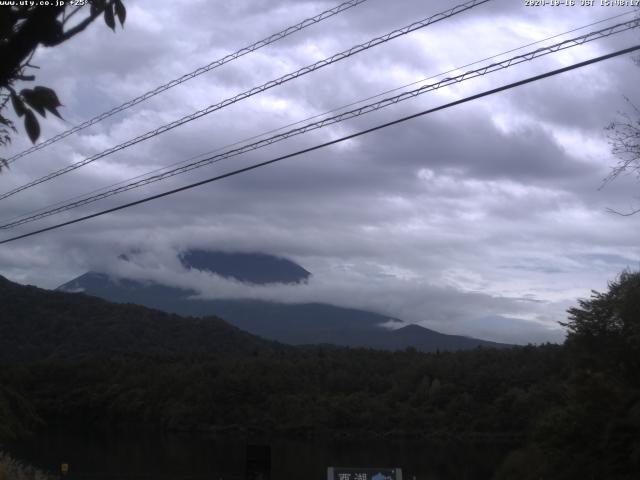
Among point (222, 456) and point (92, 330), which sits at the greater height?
point (92, 330)

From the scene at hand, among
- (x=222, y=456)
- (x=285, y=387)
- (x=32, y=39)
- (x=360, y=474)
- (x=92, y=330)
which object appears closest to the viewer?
(x=32, y=39)

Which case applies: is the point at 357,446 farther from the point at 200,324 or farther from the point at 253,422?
the point at 200,324

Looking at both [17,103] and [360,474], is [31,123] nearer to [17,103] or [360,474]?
[17,103]

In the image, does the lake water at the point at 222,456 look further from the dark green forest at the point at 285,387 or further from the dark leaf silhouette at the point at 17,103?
the dark leaf silhouette at the point at 17,103

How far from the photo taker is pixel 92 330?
396 feet

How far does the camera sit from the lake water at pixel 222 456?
4866 cm

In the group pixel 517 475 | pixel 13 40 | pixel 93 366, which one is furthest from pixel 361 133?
pixel 93 366

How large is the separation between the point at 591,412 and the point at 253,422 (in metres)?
59.5

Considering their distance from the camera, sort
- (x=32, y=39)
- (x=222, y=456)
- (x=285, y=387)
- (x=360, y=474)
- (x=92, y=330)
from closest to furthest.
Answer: (x=32, y=39) → (x=360, y=474) → (x=222, y=456) → (x=285, y=387) → (x=92, y=330)

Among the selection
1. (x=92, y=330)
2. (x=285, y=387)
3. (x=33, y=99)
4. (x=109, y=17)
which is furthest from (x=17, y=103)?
(x=92, y=330)

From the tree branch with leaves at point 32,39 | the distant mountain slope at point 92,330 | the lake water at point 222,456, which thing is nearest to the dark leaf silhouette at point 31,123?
the tree branch with leaves at point 32,39

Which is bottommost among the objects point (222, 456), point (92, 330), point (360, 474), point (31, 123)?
point (222, 456)

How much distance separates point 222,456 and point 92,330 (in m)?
65.5

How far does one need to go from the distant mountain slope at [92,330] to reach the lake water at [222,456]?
107 feet
